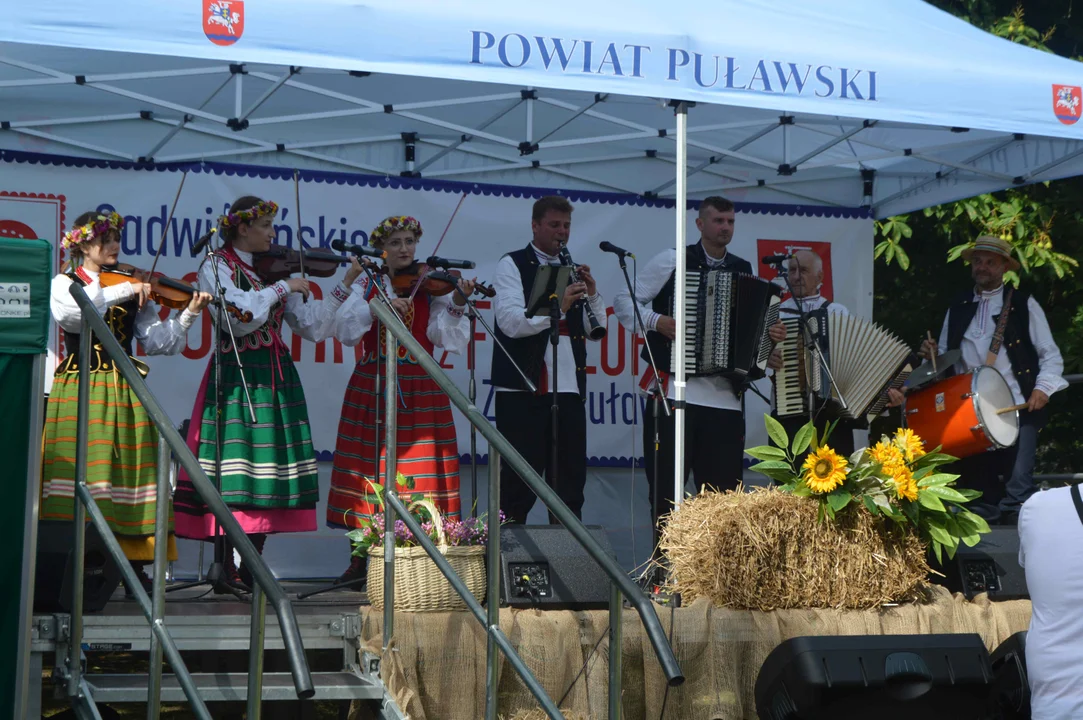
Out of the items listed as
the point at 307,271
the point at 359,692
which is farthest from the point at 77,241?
the point at 359,692

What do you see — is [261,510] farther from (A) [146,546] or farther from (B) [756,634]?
(B) [756,634]

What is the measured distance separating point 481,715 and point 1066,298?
6.67 metres

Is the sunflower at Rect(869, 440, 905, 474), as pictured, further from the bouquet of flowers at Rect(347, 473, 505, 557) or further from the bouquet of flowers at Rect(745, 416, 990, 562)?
the bouquet of flowers at Rect(347, 473, 505, 557)

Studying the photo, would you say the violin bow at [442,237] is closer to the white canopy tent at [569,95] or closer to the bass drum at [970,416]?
the white canopy tent at [569,95]

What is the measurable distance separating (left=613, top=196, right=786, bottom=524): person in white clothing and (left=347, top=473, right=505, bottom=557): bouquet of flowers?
1.47m

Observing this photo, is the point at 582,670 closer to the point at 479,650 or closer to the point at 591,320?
the point at 479,650

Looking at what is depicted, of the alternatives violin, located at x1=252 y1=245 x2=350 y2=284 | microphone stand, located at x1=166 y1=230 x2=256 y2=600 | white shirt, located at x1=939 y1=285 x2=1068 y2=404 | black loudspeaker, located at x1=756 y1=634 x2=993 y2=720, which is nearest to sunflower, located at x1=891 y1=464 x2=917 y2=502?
black loudspeaker, located at x1=756 y1=634 x2=993 y2=720

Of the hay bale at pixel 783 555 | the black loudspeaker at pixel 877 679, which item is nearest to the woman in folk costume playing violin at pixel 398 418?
the hay bale at pixel 783 555

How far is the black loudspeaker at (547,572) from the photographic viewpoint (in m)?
4.45

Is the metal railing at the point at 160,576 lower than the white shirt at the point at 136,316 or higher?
lower

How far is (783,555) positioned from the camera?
4535 mm

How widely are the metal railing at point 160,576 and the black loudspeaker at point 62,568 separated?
127 millimetres

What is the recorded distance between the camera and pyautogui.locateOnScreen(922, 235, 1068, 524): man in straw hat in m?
6.53

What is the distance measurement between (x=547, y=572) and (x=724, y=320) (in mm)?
1626
